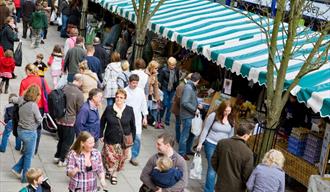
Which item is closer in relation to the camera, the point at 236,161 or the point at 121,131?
the point at 236,161

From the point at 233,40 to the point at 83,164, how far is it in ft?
21.2

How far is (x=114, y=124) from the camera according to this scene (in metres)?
8.45

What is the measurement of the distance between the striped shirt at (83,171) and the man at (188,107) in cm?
388

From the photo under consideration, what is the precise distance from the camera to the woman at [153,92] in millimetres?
11508

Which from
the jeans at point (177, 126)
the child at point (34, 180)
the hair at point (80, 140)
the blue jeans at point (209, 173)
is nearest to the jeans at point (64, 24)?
the jeans at point (177, 126)

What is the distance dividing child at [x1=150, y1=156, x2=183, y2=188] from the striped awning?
127 inches

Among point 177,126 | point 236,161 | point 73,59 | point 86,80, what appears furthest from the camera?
point 73,59

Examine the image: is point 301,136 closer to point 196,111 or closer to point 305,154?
point 305,154

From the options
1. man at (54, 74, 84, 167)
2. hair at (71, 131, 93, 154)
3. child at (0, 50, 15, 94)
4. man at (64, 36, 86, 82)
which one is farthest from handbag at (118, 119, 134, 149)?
child at (0, 50, 15, 94)

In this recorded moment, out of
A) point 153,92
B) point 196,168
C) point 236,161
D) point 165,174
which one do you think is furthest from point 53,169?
point 165,174

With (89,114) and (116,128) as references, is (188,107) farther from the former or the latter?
(89,114)

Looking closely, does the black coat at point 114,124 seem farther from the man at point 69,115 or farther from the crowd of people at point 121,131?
the man at point 69,115

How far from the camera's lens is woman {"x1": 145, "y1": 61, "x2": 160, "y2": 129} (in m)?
11.5

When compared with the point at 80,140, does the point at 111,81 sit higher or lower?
lower
